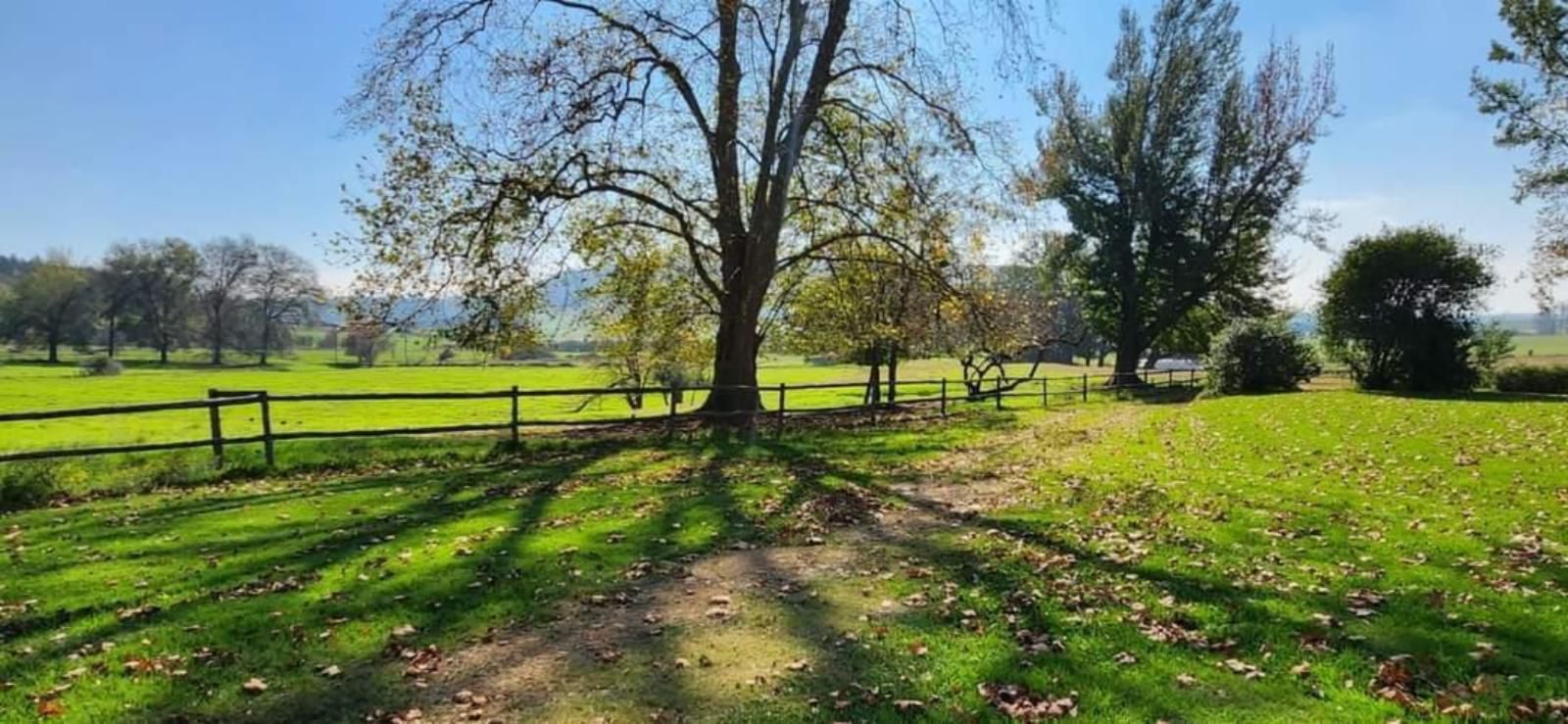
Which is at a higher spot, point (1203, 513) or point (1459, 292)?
point (1459, 292)

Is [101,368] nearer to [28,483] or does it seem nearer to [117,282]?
[117,282]

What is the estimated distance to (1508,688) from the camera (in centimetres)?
414

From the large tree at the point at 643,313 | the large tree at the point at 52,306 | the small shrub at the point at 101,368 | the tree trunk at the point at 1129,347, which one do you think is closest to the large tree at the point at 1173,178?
the tree trunk at the point at 1129,347

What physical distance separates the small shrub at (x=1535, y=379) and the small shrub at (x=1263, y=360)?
15.5ft

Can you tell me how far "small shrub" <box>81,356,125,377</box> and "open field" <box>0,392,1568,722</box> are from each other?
69476mm

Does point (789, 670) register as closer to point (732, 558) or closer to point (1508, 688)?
point (732, 558)

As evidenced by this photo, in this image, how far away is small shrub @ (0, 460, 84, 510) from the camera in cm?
1039

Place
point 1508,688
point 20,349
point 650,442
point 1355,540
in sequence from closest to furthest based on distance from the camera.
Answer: point 1508,688, point 1355,540, point 650,442, point 20,349

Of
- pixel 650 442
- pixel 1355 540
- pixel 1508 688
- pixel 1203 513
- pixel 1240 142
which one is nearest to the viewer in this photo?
pixel 1508 688

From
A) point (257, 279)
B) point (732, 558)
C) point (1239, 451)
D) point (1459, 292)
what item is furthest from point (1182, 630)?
point (257, 279)

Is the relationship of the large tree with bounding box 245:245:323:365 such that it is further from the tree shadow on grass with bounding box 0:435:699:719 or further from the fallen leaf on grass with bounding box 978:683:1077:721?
the fallen leaf on grass with bounding box 978:683:1077:721

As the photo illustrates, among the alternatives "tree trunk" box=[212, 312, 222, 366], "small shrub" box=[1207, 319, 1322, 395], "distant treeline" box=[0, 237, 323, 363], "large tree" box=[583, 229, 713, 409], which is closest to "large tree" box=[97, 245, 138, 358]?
"distant treeline" box=[0, 237, 323, 363]

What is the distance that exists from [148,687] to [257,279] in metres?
96.6

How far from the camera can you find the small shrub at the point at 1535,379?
23922 mm
